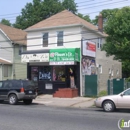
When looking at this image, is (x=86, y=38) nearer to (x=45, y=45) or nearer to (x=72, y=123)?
(x=45, y=45)

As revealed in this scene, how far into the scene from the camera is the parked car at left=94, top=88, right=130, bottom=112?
1447cm

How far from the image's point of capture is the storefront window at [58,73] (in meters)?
25.4

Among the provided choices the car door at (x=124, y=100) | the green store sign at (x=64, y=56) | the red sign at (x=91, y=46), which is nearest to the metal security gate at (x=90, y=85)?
the green store sign at (x=64, y=56)

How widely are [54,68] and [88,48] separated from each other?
3664 mm

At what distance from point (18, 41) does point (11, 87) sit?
14.1 metres

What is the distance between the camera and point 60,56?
79.0 feet

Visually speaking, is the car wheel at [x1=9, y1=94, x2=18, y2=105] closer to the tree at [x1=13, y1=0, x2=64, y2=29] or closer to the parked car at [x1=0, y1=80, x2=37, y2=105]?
the parked car at [x1=0, y1=80, x2=37, y2=105]

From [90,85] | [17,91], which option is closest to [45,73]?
[90,85]

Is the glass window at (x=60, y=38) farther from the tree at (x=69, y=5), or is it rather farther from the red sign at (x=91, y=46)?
the tree at (x=69, y=5)

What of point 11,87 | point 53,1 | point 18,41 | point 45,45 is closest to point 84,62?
point 45,45

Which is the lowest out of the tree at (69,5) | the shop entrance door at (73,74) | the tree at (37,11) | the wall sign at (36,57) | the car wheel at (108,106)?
the car wheel at (108,106)

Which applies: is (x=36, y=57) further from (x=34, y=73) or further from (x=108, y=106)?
(x=108, y=106)

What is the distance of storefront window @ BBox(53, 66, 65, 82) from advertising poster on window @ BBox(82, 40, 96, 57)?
99.1 inches

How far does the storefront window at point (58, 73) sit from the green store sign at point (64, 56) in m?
1.39
